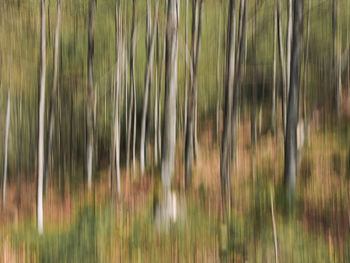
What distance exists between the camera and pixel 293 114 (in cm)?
765

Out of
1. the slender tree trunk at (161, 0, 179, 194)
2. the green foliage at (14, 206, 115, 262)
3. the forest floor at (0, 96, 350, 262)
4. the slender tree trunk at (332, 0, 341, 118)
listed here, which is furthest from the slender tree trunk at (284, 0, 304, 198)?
the slender tree trunk at (332, 0, 341, 118)

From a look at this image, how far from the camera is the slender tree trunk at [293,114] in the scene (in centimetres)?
750

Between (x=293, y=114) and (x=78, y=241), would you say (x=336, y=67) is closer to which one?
(x=293, y=114)

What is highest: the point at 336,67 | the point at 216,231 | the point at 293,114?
the point at 336,67

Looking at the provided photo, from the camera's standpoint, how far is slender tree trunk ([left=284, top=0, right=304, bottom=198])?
7.50 meters

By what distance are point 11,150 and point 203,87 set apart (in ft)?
49.6

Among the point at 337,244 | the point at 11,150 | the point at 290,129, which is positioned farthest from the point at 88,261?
the point at 11,150

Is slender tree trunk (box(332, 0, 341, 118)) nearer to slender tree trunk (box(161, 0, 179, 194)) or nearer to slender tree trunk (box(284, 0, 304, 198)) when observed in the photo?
slender tree trunk (box(284, 0, 304, 198))

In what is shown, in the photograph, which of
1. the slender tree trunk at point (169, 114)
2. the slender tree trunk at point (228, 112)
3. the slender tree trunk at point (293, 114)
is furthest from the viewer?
the slender tree trunk at point (228, 112)

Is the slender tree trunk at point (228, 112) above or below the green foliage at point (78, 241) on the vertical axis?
above

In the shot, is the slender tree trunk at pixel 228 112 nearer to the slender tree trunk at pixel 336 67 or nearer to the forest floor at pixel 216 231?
the forest floor at pixel 216 231

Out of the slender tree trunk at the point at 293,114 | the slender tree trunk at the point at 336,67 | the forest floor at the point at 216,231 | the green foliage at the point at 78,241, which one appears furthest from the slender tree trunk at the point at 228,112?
the slender tree trunk at the point at 336,67

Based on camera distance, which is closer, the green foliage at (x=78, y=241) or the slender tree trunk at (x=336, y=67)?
the green foliage at (x=78, y=241)

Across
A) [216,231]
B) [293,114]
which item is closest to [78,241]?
[216,231]
